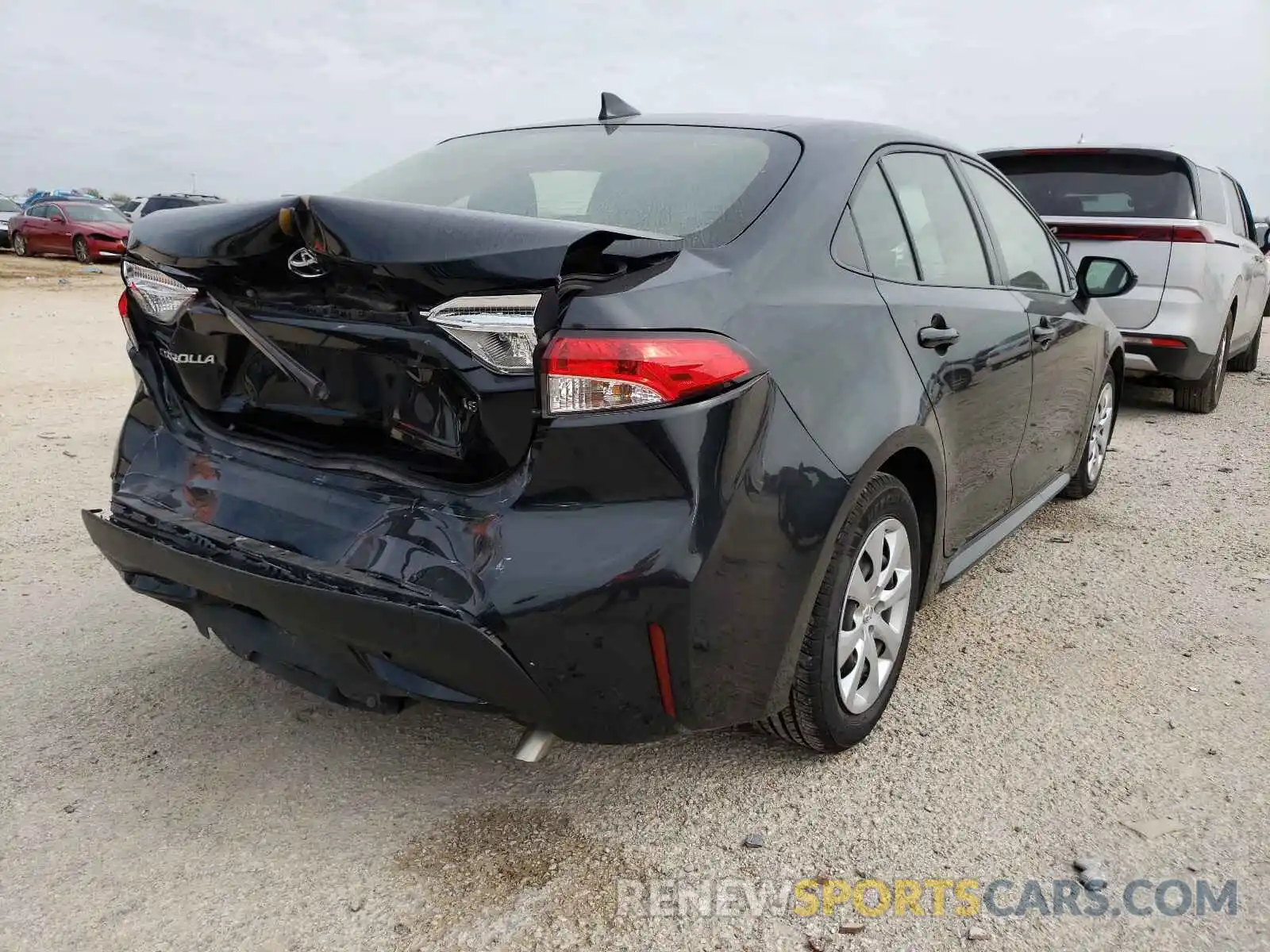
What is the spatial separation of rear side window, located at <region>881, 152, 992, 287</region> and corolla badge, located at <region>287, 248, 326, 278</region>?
1558 millimetres

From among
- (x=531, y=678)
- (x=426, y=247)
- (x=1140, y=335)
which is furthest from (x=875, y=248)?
(x=1140, y=335)

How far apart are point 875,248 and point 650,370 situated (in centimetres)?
101

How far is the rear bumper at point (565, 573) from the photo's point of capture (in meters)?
1.87

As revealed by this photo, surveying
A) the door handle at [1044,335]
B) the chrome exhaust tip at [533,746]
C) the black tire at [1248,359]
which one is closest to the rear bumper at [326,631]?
the chrome exhaust tip at [533,746]

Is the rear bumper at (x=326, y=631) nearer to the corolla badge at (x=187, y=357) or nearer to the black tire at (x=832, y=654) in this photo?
the corolla badge at (x=187, y=357)

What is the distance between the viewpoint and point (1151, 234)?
648cm

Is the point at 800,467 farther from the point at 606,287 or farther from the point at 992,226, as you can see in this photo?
the point at 992,226

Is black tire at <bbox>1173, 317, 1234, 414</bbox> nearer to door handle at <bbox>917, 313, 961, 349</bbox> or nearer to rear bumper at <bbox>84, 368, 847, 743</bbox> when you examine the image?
door handle at <bbox>917, 313, 961, 349</bbox>

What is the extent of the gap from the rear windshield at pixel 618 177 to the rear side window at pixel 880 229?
0.23 metres

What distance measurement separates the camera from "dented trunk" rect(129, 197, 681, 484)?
1875 millimetres

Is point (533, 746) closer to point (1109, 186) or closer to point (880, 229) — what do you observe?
point (880, 229)

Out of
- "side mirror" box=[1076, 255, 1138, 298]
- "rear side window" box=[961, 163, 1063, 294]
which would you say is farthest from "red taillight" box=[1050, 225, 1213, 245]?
"rear side window" box=[961, 163, 1063, 294]

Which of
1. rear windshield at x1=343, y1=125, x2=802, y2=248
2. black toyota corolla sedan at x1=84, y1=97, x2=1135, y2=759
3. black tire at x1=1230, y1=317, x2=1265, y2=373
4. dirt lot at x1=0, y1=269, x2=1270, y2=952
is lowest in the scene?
black tire at x1=1230, y1=317, x2=1265, y2=373

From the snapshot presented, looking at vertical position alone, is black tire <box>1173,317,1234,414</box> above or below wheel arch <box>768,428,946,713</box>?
below
